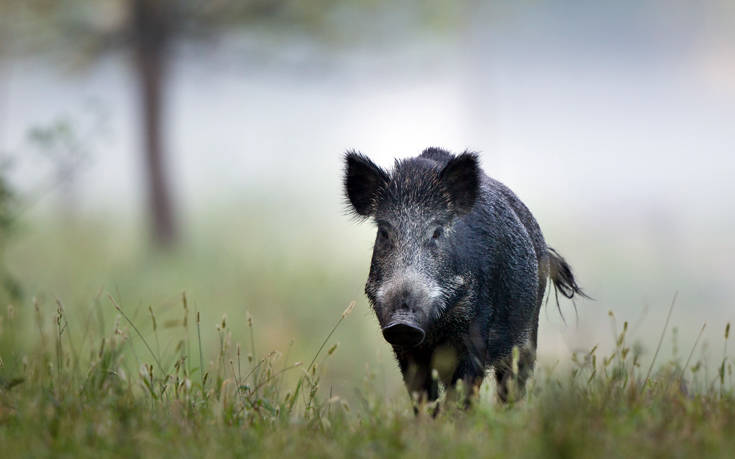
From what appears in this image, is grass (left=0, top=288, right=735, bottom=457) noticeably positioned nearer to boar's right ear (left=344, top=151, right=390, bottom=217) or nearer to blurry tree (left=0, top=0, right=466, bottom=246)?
boar's right ear (left=344, top=151, right=390, bottom=217)

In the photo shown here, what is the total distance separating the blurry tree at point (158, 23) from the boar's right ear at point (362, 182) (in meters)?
10.3

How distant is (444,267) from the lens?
431cm

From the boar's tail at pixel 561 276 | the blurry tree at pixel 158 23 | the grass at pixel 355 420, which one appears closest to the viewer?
the grass at pixel 355 420

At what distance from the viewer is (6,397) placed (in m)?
3.42

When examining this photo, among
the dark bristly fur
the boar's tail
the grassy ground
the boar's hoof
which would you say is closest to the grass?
the grassy ground

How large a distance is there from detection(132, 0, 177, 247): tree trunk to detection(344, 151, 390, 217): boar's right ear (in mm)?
10680

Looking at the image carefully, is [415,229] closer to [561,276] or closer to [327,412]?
[327,412]

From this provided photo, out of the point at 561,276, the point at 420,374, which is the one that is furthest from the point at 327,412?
the point at 561,276

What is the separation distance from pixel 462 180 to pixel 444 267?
48 cm

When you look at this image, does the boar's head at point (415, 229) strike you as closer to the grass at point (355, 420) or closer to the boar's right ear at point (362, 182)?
the boar's right ear at point (362, 182)

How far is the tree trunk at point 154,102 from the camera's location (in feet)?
47.3

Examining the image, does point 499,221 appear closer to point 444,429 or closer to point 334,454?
point 444,429

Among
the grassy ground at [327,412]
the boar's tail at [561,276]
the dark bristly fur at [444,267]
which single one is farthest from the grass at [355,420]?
the boar's tail at [561,276]

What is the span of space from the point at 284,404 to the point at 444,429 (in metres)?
0.75
